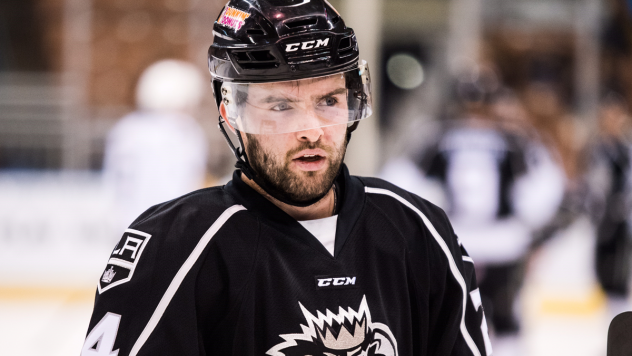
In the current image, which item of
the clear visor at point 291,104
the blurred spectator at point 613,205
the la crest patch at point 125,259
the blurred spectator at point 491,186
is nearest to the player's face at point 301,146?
the clear visor at point 291,104

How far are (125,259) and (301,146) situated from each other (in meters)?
0.37

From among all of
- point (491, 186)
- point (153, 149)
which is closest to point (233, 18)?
point (491, 186)

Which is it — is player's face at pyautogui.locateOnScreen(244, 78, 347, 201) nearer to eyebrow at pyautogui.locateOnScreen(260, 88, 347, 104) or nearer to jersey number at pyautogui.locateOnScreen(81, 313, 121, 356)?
eyebrow at pyautogui.locateOnScreen(260, 88, 347, 104)

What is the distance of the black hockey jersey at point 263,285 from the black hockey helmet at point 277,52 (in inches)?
4.0

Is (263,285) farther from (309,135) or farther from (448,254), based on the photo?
(448,254)

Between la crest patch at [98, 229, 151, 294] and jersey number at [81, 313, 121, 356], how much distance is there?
58 mm

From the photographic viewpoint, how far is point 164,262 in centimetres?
134

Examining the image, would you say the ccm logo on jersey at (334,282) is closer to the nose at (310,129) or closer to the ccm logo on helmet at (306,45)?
the nose at (310,129)

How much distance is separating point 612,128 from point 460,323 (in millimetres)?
4853

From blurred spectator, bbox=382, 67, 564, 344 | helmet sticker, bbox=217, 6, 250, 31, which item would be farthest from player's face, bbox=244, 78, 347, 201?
blurred spectator, bbox=382, 67, 564, 344

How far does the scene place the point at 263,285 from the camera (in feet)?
4.50

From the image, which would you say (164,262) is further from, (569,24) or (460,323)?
(569,24)

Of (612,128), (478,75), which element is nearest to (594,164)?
(612,128)

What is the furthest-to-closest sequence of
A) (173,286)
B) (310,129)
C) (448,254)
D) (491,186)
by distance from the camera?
(491,186) < (448,254) < (310,129) < (173,286)
